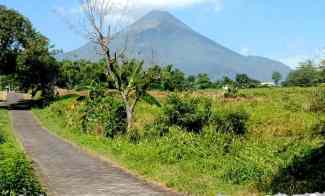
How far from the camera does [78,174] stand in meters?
13.5

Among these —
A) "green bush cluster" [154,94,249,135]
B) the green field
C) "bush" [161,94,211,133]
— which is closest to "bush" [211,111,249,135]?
"green bush cluster" [154,94,249,135]

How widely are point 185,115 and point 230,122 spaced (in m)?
2.01

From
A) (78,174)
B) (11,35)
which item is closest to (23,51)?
(11,35)

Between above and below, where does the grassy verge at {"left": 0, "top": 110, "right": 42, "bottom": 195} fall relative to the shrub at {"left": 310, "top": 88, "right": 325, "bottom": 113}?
below

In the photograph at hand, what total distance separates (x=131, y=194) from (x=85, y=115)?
46.9 feet

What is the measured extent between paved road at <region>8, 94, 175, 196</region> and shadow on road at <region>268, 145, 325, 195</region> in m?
2.54

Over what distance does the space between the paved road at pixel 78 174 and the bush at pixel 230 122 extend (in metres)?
6.65

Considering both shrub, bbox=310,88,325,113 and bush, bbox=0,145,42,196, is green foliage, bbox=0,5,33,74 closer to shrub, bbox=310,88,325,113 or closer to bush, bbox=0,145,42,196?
shrub, bbox=310,88,325,113

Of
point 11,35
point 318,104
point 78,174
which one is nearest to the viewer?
point 78,174

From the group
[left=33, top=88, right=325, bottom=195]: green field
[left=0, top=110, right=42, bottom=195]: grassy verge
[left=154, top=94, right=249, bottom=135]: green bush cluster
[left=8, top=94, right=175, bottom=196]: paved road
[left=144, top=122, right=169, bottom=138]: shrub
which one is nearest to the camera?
[left=0, top=110, right=42, bottom=195]: grassy verge

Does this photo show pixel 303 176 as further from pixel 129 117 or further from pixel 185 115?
pixel 129 117

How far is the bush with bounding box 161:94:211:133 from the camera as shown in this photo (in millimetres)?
21672

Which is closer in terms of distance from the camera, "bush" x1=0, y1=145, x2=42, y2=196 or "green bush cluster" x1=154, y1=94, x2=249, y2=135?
"bush" x1=0, y1=145, x2=42, y2=196

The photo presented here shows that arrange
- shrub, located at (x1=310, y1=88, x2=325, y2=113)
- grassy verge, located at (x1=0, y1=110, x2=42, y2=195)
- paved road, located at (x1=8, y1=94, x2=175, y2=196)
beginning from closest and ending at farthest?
grassy verge, located at (x1=0, y1=110, x2=42, y2=195) → paved road, located at (x1=8, y1=94, x2=175, y2=196) → shrub, located at (x1=310, y1=88, x2=325, y2=113)
